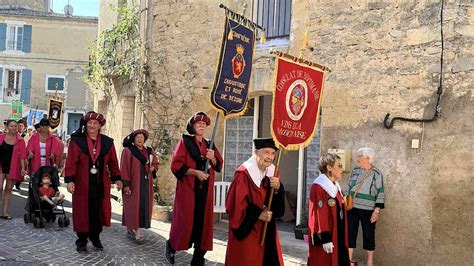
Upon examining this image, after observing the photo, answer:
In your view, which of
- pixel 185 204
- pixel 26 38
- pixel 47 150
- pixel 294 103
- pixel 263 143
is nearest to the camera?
pixel 263 143

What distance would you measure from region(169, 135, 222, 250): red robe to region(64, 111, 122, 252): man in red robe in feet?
3.48

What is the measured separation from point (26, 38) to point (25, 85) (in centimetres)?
276

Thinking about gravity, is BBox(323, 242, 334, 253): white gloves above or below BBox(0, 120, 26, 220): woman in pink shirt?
below

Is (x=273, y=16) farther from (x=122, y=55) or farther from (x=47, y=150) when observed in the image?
(x=122, y=55)

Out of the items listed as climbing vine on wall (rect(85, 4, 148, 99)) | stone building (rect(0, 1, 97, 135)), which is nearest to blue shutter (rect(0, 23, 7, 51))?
stone building (rect(0, 1, 97, 135))

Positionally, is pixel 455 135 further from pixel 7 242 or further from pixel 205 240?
pixel 7 242

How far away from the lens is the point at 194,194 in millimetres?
6062

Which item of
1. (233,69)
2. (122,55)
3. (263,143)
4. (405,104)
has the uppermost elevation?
(122,55)

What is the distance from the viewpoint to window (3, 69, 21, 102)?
29922 millimetres

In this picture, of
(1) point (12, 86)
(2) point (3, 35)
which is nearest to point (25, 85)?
(1) point (12, 86)

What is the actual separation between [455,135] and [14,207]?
8211 millimetres

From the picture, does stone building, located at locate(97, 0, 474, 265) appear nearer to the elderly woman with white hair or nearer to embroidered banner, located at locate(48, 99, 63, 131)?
the elderly woman with white hair

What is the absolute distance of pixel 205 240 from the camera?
19.8ft

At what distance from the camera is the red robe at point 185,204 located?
5984 millimetres
